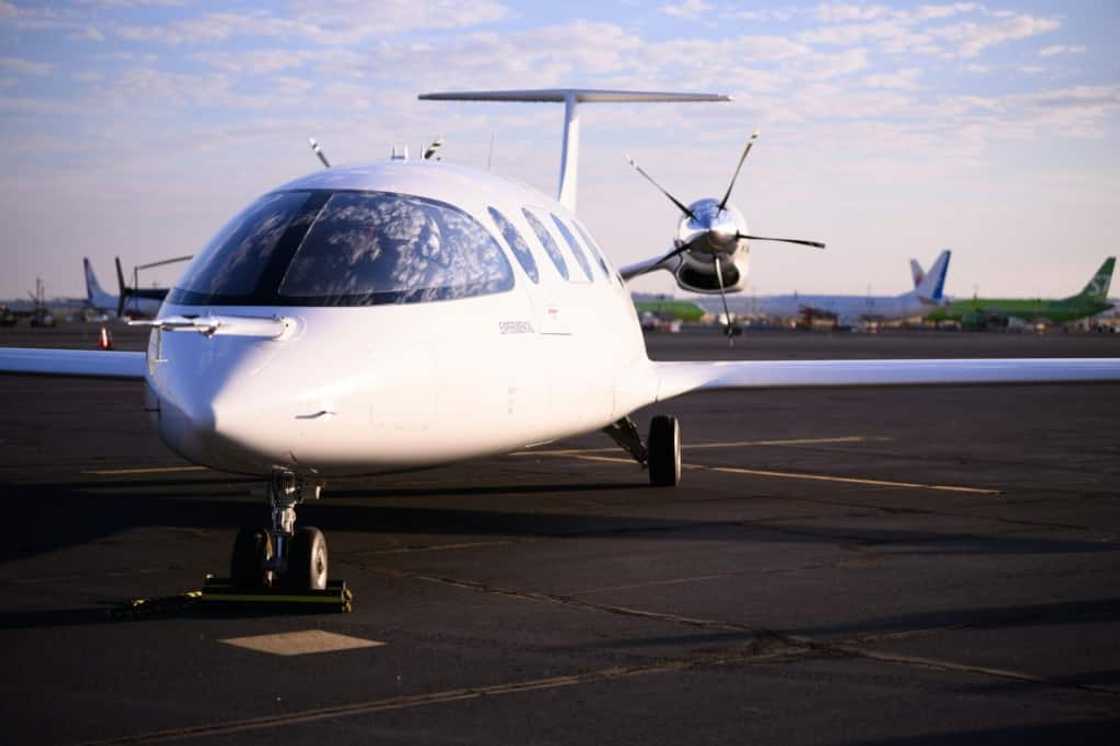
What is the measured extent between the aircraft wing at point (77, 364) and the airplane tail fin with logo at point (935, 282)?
129 meters

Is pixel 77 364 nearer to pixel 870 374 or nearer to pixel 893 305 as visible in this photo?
pixel 870 374

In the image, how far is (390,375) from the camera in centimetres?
965

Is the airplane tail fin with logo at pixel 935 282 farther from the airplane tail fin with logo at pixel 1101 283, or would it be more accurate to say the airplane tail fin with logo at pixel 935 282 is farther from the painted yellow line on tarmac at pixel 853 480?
the painted yellow line on tarmac at pixel 853 480

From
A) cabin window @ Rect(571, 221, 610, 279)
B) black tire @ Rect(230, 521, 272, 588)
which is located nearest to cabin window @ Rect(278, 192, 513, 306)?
black tire @ Rect(230, 521, 272, 588)

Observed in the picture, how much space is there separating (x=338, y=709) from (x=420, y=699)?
380 mm

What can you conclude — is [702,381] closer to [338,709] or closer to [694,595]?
[694,595]

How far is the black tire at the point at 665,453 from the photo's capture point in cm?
1633

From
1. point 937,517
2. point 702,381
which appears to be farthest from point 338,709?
point 702,381

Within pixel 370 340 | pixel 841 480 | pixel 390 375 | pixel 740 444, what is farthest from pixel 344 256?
pixel 740 444

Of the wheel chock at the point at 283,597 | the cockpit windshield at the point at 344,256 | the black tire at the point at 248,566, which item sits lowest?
the wheel chock at the point at 283,597

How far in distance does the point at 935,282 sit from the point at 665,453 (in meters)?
132

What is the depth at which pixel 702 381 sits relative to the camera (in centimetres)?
1598

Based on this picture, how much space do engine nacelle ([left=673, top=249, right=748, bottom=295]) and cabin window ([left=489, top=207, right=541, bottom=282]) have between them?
23.2 feet

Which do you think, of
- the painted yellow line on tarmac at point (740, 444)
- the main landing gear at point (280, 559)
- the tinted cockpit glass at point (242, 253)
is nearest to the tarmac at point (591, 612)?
the main landing gear at point (280, 559)
